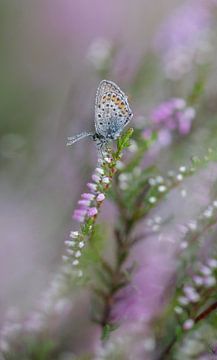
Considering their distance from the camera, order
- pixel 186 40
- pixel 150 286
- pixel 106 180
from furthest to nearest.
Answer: pixel 186 40
pixel 150 286
pixel 106 180

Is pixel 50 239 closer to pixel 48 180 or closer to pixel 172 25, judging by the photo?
pixel 48 180

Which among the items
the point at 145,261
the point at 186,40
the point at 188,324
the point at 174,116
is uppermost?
the point at 186,40

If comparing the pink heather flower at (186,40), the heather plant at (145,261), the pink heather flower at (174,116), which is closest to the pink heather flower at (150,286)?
the heather plant at (145,261)

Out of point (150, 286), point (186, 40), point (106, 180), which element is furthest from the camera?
point (186, 40)

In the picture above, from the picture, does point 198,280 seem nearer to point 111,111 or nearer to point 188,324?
point 188,324

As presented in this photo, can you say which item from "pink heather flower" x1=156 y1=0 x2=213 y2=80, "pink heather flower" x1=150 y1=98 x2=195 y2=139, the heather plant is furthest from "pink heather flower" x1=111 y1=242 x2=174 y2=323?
"pink heather flower" x1=156 y1=0 x2=213 y2=80

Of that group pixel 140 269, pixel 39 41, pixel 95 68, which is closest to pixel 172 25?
pixel 95 68

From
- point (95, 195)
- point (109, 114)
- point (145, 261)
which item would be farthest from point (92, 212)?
point (145, 261)

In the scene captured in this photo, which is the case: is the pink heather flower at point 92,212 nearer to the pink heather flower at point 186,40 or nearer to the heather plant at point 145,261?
the heather plant at point 145,261
